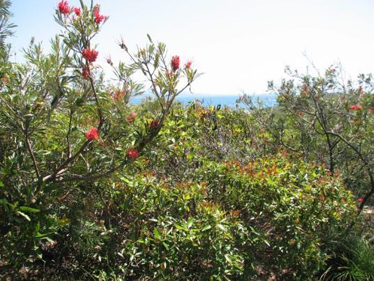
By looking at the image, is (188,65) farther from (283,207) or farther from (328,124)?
(328,124)

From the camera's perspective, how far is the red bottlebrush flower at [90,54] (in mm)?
2057

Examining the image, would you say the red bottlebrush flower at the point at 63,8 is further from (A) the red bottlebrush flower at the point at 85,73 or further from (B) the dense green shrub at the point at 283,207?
(B) the dense green shrub at the point at 283,207

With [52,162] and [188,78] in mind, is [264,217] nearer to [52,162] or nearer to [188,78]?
[188,78]

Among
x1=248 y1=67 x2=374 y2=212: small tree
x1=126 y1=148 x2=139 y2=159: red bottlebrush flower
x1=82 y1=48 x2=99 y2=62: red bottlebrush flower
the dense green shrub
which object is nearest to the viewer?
x1=82 y1=48 x2=99 y2=62: red bottlebrush flower

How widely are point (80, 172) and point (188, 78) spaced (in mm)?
1065

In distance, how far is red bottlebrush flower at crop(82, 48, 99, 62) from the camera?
2057 mm

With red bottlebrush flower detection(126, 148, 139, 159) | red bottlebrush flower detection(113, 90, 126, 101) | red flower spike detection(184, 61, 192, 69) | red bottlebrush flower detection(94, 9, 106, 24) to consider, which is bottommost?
red bottlebrush flower detection(126, 148, 139, 159)

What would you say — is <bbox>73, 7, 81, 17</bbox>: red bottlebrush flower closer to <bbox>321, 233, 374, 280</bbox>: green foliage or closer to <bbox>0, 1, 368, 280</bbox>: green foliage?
<bbox>0, 1, 368, 280</bbox>: green foliage

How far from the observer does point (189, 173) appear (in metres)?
3.83

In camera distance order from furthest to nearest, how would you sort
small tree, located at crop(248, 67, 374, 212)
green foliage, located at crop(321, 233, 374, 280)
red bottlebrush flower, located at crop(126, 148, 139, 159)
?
small tree, located at crop(248, 67, 374, 212)
green foliage, located at crop(321, 233, 374, 280)
red bottlebrush flower, located at crop(126, 148, 139, 159)

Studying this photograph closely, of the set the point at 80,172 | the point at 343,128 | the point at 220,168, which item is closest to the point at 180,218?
the point at 220,168

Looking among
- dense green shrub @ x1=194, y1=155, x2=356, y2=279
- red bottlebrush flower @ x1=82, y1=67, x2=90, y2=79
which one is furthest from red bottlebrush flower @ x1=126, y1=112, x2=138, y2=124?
dense green shrub @ x1=194, y1=155, x2=356, y2=279

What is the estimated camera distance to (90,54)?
81.1 inches

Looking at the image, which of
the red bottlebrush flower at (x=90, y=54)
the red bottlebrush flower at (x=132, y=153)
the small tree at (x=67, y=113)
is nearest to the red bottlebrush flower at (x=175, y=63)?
the small tree at (x=67, y=113)
